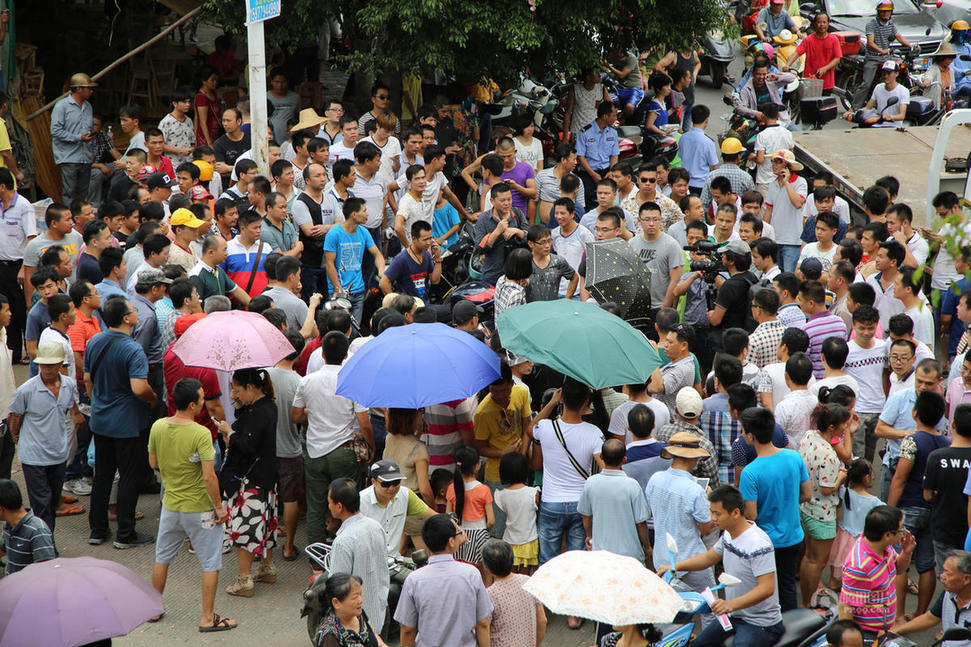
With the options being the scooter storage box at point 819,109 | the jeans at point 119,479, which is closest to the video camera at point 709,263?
the jeans at point 119,479

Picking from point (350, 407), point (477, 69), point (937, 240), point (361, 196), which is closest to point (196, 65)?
point (477, 69)

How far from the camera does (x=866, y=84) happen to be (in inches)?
709

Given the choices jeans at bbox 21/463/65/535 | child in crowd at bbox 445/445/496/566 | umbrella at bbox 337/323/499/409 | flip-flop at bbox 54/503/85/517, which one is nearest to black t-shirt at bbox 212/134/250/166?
flip-flop at bbox 54/503/85/517

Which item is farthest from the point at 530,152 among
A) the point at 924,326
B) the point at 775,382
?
the point at 775,382

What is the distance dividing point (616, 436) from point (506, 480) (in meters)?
1.01

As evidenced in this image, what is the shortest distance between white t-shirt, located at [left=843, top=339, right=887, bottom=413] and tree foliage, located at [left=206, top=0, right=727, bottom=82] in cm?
602

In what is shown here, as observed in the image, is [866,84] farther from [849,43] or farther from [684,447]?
[684,447]

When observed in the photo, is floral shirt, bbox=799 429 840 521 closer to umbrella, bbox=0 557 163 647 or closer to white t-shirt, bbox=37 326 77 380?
umbrella, bbox=0 557 163 647

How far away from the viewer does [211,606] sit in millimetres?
6992

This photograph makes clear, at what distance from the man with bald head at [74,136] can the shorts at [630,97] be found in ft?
23.0

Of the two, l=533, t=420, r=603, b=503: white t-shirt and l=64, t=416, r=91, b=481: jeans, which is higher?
l=533, t=420, r=603, b=503: white t-shirt

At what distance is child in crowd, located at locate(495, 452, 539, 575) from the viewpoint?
6941mm

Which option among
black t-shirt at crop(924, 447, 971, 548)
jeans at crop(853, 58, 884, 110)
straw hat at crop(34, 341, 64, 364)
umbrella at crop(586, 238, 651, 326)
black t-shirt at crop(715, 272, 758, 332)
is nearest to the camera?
black t-shirt at crop(924, 447, 971, 548)

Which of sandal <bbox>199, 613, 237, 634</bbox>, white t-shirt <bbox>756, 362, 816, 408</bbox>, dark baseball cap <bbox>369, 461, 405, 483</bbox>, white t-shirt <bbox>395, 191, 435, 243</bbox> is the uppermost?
white t-shirt <bbox>395, 191, 435, 243</bbox>
